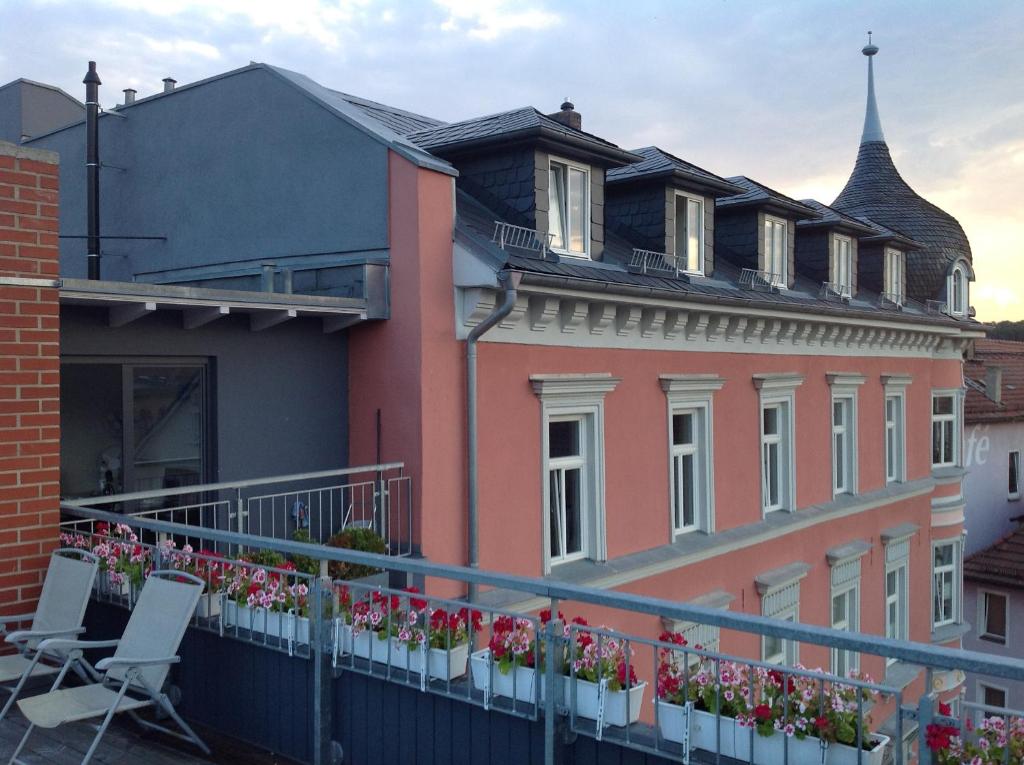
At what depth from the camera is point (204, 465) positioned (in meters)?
8.63

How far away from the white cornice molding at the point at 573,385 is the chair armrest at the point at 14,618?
5422mm

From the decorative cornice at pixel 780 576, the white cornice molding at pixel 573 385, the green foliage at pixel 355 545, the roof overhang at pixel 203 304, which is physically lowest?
the decorative cornice at pixel 780 576

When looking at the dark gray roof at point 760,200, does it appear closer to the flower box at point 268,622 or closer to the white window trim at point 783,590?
the white window trim at point 783,590

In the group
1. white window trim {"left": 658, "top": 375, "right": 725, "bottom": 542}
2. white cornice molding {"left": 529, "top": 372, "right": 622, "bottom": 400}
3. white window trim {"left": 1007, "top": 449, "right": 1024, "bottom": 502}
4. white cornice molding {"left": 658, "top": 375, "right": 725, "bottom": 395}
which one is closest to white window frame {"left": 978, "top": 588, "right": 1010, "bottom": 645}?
white window trim {"left": 1007, "top": 449, "right": 1024, "bottom": 502}

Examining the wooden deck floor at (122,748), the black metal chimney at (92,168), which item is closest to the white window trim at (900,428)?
the black metal chimney at (92,168)

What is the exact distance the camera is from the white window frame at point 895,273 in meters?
19.0

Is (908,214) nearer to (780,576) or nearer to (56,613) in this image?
(780,576)

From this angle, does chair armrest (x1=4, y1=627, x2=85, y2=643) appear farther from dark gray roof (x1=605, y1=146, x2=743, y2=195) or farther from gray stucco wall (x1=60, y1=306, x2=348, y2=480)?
dark gray roof (x1=605, y1=146, x2=743, y2=195)

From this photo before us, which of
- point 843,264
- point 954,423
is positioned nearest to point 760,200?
point 843,264

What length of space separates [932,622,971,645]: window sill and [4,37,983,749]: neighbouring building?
3.95 m

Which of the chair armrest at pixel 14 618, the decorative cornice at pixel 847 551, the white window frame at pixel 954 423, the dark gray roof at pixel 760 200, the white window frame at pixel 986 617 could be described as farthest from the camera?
the white window frame at pixel 986 617

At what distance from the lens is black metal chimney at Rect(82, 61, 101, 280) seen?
503 inches

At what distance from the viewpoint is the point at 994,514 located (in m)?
27.3

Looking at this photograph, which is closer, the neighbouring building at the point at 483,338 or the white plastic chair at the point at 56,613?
the white plastic chair at the point at 56,613
